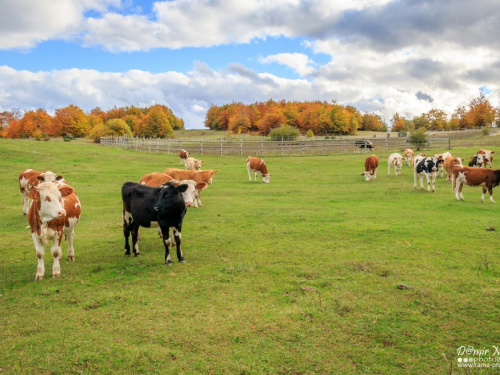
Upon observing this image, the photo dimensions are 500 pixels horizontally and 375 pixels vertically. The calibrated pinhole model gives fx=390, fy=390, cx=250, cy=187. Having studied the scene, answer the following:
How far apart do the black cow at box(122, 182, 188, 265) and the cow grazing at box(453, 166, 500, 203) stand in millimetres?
12863

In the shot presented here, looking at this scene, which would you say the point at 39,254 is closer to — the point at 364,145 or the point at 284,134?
the point at 364,145

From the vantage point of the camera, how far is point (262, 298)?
240 inches

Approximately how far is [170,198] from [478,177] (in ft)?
44.2

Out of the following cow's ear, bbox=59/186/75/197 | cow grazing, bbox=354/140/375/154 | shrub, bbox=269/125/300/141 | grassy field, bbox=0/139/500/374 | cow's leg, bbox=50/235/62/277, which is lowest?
grassy field, bbox=0/139/500/374

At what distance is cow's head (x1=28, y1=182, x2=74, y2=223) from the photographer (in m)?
6.77

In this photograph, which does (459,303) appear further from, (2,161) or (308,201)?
(2,161)

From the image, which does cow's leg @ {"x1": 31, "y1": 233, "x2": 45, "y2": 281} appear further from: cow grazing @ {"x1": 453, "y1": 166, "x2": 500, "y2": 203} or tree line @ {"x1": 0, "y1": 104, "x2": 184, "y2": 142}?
tree line @ {"x1": 0, "y1": 104, "x2": 184, "y2": 142}

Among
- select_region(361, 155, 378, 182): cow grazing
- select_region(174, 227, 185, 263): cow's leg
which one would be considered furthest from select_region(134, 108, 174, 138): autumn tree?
select_region(174, 227, 185, 263): cow's leg

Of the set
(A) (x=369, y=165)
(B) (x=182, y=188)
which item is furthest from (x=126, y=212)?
(A) (x=369, y=165)

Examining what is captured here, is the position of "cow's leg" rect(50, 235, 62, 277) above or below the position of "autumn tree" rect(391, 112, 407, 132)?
below

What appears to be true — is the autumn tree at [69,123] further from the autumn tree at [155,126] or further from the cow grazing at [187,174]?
the cow grazing at [187,174]

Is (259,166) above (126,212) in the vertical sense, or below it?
above

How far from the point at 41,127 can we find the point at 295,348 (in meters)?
91.6

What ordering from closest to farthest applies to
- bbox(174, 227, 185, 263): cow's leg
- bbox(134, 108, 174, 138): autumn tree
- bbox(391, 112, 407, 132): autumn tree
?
bbox(174, 227, 185, 263): cow's leg, bbox(134, 108, 174, 138): autumn tree, bbox(391, 112, 407, 132): autumn tree
